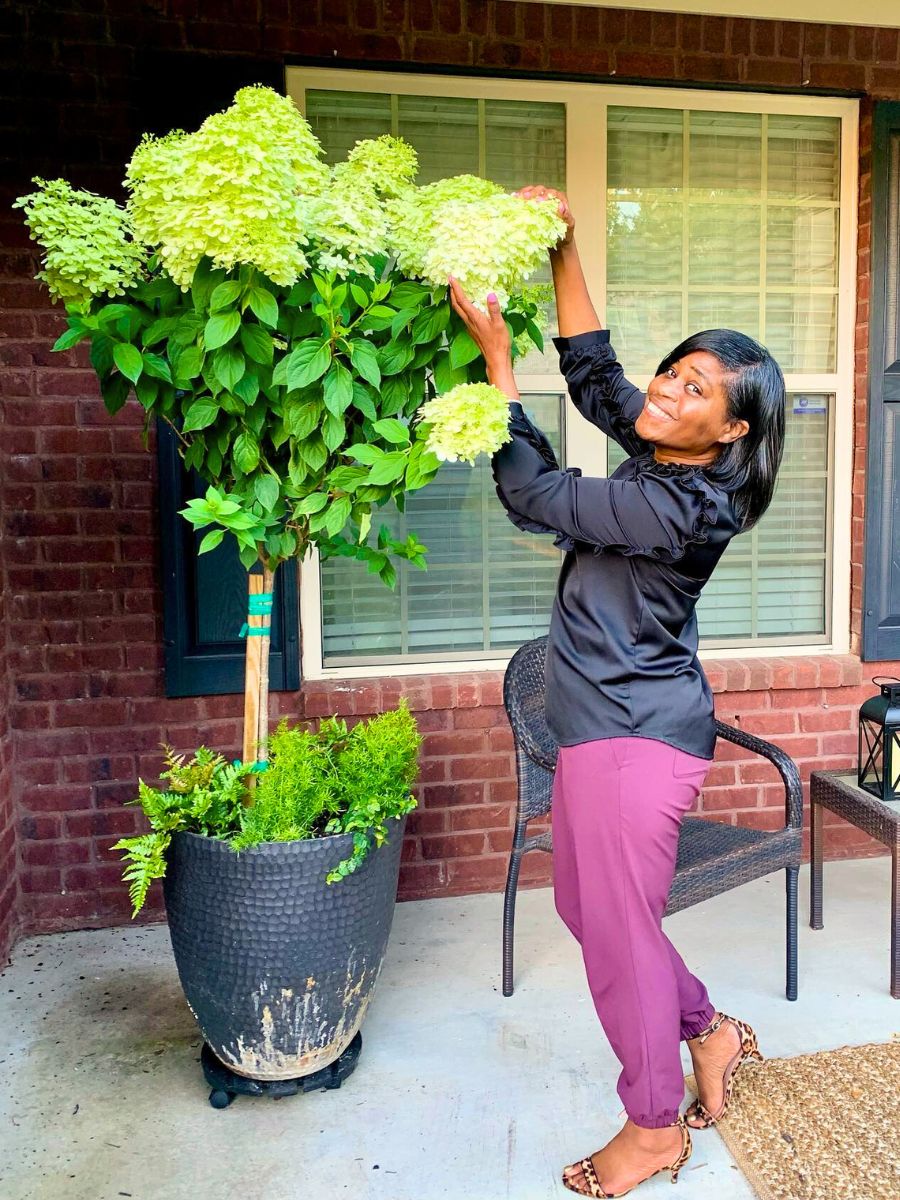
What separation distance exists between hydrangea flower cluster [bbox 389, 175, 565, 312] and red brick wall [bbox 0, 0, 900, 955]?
60.3 inches

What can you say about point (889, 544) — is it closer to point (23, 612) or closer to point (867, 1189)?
point (867, 1189)

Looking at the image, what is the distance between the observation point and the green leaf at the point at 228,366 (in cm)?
198

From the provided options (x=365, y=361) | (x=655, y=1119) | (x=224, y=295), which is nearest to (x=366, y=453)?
(x=365, y=361)

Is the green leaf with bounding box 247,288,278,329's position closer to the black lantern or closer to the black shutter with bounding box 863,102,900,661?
the black lantern

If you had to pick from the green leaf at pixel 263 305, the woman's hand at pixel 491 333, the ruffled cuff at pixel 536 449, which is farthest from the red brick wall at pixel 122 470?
the woman's hand at pixel 491 333

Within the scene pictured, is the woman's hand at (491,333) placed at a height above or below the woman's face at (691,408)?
above

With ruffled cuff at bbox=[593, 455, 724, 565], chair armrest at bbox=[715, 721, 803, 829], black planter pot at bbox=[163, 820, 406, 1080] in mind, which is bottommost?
black planter pot at bbox=[163, 820, 406, 1080]

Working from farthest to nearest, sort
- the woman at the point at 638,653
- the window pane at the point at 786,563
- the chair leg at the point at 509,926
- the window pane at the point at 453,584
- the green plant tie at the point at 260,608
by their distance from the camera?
the window pane at the point at 786,563 < the window pane at the point at 453,584 < the chair leg at the point at 509,926 < the green plant tie at the point at 260,608 < the woman at the point at 638,653

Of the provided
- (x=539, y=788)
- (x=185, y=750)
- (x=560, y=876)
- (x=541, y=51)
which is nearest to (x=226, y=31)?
(x=541, y=51)

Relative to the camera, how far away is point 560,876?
84.4 inches

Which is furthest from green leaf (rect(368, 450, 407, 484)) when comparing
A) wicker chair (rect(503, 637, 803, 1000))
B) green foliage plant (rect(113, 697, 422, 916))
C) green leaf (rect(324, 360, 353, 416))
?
wicker chair (rect(503, 637, 803, 1000))

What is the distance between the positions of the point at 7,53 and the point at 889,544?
3201 millimetres

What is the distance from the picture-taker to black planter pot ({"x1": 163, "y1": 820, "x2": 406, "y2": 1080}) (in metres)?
2.21

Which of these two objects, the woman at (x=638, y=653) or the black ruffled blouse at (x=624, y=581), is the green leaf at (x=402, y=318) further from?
the black ruffled blouse at (x=624, y=581)
